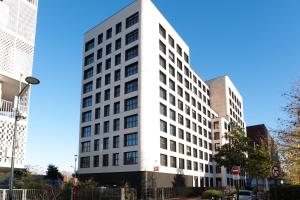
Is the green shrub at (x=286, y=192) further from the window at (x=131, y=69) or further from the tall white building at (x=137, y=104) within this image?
the window at (x=131, y=69)

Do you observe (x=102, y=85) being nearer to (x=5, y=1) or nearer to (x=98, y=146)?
(x=98, y=146)

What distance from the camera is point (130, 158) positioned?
4903cm

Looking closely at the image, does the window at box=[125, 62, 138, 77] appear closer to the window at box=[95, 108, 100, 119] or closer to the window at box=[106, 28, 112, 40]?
the window at box=[95, 108, 100, 119]

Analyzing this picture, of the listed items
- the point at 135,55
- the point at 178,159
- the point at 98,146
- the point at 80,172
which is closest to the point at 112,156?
the point at 98,146

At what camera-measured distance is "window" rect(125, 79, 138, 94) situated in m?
51.8

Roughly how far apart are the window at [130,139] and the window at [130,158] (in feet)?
4.49

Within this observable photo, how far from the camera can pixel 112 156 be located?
51.9 meters

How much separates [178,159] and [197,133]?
47.7 feet

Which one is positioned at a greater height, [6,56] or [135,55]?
[135,55]

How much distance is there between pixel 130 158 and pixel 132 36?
67.7 feet

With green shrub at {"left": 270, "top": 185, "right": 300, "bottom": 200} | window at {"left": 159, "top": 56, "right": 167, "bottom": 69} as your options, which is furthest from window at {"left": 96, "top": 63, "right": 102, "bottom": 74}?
green shrub at {"left": 270, "top": 185, "right": 300, "bottom": 200}

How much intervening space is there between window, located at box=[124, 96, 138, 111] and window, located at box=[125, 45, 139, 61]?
740 cm

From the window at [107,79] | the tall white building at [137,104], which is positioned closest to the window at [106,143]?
the tall white building at [137,104]

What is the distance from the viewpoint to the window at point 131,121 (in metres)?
50.0
